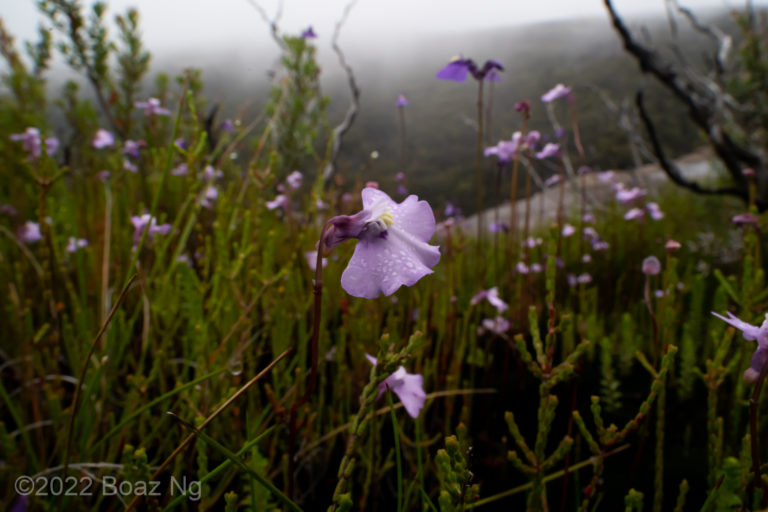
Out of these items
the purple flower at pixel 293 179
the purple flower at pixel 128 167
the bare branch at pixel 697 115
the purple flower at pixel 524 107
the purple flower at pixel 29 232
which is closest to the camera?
the purple flower at pixel 524 107

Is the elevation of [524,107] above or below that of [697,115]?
above

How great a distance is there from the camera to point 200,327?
0.89m

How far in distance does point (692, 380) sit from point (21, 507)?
Result: 164 centimetres

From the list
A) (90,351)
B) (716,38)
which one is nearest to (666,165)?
(716,38)

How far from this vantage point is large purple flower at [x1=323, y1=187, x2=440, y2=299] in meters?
0.47

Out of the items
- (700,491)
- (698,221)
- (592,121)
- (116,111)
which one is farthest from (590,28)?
(700,491)

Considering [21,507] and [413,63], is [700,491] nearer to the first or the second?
[21,507]

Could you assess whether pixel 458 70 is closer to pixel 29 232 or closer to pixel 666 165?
pixel 29 232

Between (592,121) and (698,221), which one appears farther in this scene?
(592,121)

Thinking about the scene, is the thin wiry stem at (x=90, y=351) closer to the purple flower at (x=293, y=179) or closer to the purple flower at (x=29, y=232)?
the purple flower at (x=29, y=232)

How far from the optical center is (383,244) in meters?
0.49

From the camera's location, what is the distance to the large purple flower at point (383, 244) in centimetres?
47

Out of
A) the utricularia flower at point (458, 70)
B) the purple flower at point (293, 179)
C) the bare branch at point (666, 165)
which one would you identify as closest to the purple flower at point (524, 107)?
the utricularia flower at point (458, 70)

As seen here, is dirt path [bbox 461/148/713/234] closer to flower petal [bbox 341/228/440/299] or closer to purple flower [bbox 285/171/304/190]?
purple flower [bbox 285/171/304/190]
